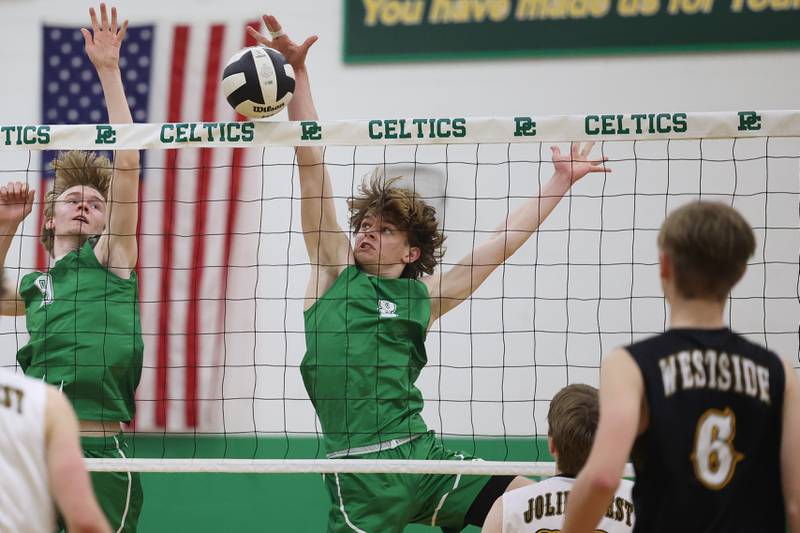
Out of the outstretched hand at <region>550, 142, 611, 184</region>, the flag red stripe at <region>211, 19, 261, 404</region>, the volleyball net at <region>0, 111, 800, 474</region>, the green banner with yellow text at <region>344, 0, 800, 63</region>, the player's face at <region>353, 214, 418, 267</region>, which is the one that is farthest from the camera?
the flag red stripe at <region>211, 19, 261, 404</region>

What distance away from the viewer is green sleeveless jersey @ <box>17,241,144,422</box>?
427 cm

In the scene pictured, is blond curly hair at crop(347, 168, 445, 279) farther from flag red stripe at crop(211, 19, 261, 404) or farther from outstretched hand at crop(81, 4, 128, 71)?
flag red stripe at crop(211, 19, 261, 404)

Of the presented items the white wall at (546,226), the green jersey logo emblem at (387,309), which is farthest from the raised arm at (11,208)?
the white wall at (546,226)

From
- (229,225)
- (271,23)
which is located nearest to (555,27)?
(229,225)

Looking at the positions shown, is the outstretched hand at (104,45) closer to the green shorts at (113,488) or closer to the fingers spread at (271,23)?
the fingers spread at (271,23)

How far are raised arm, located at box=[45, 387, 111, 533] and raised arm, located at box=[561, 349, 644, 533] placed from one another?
98 centimetres

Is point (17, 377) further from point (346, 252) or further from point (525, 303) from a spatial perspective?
point (525, 303)

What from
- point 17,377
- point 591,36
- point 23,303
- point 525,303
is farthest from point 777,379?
point 591,36

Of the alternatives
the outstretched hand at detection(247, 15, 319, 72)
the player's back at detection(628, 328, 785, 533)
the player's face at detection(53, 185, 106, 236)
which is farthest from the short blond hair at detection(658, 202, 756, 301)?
the player's face at detection(53, 185, 106, 236)

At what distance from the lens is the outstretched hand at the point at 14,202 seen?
180 inches

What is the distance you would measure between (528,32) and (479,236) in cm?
148

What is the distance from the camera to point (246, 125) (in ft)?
13.7

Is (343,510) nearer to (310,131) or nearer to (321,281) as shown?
(321,281)

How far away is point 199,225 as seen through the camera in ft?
23.6
